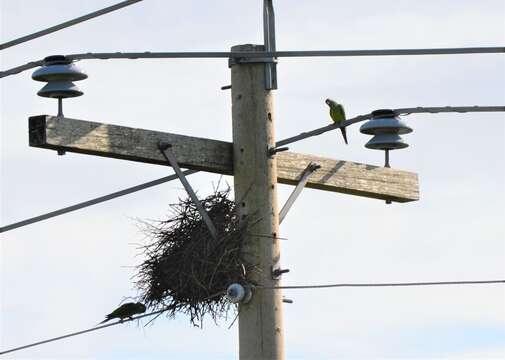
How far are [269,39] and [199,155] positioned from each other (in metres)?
0.76

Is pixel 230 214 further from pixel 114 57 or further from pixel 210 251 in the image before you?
pixel 114 57

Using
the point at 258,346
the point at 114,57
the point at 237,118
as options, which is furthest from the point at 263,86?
the point at 258,346

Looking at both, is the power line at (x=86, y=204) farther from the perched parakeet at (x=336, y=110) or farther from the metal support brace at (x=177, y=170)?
the perched parakeet at (x=336, y=110)

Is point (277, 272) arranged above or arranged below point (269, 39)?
below

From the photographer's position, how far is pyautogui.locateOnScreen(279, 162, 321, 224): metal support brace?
29.8 feet

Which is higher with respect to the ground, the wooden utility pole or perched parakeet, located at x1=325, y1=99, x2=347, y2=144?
perched parakeet, located at x1=325, y1=99, x2=347, y2=144

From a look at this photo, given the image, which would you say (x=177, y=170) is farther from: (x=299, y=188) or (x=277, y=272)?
(x=299, y=188)

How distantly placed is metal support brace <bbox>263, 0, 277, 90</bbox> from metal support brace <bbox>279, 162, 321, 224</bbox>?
634 mm

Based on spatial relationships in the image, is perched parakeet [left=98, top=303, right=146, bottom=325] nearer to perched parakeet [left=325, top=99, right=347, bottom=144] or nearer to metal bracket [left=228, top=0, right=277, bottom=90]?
metal bracket [left=228, top=0, right=277, bottom=90]

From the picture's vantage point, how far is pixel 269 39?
29.9ft

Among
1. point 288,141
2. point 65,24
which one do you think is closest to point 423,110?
point 288,141

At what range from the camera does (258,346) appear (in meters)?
8.70

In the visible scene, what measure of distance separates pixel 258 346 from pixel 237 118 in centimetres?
127

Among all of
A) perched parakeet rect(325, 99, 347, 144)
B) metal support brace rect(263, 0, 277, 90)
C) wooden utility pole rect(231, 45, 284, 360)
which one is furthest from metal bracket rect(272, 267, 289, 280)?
perched parakeet rect(325, 99, 347, 144)
